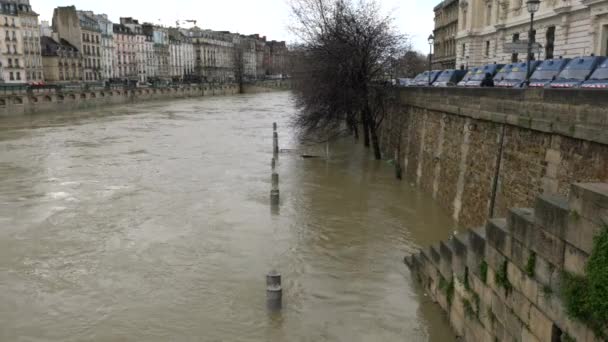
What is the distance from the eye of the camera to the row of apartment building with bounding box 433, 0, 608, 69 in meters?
26.7

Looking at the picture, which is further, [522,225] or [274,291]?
[274,291]

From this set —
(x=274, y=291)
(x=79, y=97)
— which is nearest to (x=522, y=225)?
(x=274, y=291)

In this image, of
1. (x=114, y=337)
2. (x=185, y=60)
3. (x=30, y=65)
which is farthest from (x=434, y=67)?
(x=185, y=60)

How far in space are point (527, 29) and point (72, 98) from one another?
51627 mm

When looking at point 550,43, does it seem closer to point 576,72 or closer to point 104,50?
point 576,72

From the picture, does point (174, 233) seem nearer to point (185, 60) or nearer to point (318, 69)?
point (318, 69)

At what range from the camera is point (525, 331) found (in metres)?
6.54

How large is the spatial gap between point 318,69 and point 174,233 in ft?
43.0

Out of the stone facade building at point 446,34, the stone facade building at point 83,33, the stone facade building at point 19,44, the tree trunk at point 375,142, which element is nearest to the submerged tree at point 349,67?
the tree trunk at point 375,142

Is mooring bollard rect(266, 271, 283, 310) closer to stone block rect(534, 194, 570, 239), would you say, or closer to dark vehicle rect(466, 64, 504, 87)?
stone block rect(534, 194, 570, 239)

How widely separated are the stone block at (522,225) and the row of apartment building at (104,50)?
45053 mm

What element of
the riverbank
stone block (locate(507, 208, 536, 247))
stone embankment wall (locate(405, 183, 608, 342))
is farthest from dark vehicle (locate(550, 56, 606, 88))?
the riverbank

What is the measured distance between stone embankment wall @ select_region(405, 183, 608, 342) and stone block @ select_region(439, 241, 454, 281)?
0.02 meters

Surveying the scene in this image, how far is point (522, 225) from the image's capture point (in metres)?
6.50
